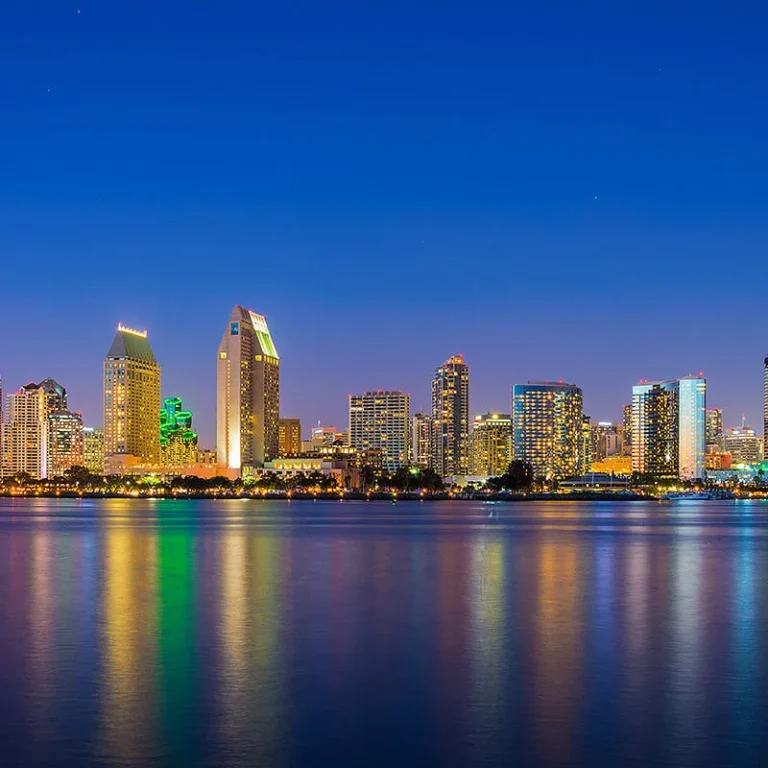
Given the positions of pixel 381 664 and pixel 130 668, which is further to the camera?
pixel 381 664

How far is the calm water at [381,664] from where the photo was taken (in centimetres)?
1991

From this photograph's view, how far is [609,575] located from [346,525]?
61.0 metres

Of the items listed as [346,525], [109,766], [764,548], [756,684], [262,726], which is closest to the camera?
[109,766]

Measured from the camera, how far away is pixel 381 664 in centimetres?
2811

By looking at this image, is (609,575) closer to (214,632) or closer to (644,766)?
(214,632)

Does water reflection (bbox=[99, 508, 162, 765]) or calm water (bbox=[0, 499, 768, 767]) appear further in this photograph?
calm water (bbox=[0, 499, 768, 767])

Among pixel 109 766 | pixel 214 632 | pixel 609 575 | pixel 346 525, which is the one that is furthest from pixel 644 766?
pixel 346 525

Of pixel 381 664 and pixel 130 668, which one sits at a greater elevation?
pixel 130 668

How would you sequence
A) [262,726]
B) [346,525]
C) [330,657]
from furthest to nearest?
[346,525], [330,657], [262,726]

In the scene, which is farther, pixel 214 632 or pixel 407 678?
pixel 214 632

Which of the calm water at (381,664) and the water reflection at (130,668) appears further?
the calm water at (381,664)

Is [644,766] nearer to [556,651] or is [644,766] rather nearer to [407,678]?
[407,678]

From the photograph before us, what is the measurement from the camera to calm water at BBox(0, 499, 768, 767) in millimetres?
19906

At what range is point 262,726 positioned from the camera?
2119 centimetres
